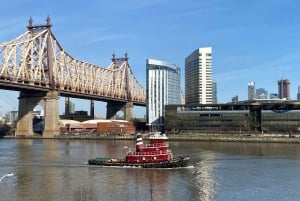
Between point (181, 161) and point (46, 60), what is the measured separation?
305ft

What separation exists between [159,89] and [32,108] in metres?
52.4

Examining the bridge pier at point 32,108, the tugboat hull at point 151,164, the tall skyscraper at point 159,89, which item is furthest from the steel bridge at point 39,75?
the tugboat hull at point 151,164

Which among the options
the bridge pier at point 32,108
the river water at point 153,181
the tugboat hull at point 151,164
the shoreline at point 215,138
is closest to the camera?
the river water at point 153,181

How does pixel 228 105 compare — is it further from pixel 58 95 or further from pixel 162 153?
pixel 162 153

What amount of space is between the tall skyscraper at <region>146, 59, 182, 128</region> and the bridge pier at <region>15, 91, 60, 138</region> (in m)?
38.4

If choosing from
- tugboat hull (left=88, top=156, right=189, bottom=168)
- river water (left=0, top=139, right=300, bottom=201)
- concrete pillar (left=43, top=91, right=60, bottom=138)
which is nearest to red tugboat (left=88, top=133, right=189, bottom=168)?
tugboat hull (left=88, top=156, right=189, bottom=168)

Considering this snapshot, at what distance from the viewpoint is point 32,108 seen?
456ft

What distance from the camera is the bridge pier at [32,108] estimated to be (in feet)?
454

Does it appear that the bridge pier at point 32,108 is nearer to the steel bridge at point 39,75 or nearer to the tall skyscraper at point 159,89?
the steel bridge at point 39,75

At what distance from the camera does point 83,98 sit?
541 feet

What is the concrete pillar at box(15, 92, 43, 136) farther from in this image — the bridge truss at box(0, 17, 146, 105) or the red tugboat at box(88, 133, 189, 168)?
the red tugboat at box(88, 133, 189, 168)

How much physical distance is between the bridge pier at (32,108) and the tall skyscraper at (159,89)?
3838 centimetres

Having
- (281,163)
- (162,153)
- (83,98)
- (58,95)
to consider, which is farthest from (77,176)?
(83,98)

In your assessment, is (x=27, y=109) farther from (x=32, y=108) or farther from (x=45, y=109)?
(x=45, y=109)
